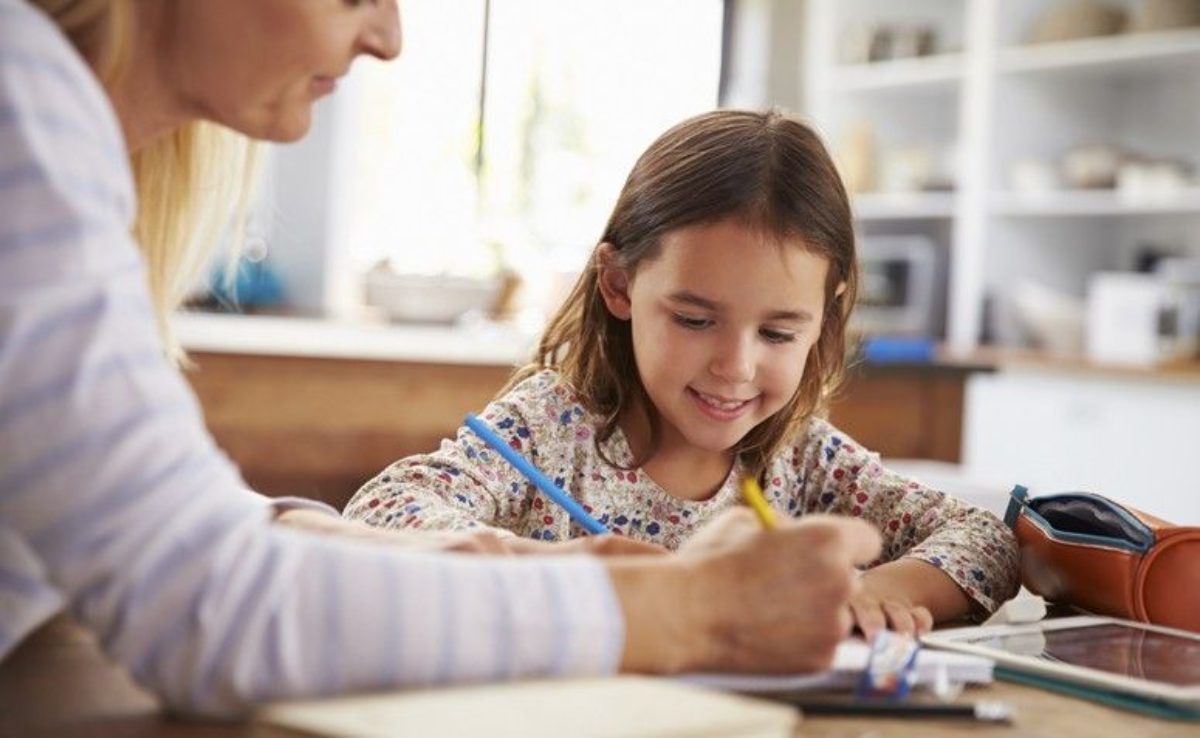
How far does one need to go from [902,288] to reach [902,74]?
75 cm

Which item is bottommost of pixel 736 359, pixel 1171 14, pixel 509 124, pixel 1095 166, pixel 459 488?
pixel 459 488

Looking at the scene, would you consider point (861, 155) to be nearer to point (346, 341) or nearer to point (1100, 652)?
point (346, 341)

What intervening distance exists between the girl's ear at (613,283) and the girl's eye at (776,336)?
17 centimetres

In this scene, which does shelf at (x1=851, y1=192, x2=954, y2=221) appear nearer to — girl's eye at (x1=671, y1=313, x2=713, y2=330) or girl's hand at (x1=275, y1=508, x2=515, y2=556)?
girl's eye at (x1=671, y1=313, x2=713, y2=330)

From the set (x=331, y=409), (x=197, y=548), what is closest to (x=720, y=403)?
(x=197, y=548)

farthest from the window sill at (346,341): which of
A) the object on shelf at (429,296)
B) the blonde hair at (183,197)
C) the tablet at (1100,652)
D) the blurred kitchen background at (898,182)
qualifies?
the tablet at (1100,652)

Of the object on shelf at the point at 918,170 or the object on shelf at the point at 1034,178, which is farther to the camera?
the object on shelf at the point at 918,170

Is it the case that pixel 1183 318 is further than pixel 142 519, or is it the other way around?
pixel 1183 318

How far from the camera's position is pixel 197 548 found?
728 millimetres

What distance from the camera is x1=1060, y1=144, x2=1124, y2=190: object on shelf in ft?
17.6

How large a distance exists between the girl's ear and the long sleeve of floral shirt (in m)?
0.09

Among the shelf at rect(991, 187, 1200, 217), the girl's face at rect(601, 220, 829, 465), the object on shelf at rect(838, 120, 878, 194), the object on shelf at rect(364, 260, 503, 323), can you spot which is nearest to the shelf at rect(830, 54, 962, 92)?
the object on shelf at rect(838, 120, 878, 194)

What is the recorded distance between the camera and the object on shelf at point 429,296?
4.01 metres

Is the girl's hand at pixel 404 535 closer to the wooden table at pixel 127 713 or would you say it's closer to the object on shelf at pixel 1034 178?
the wooden table at pixel 127 713
